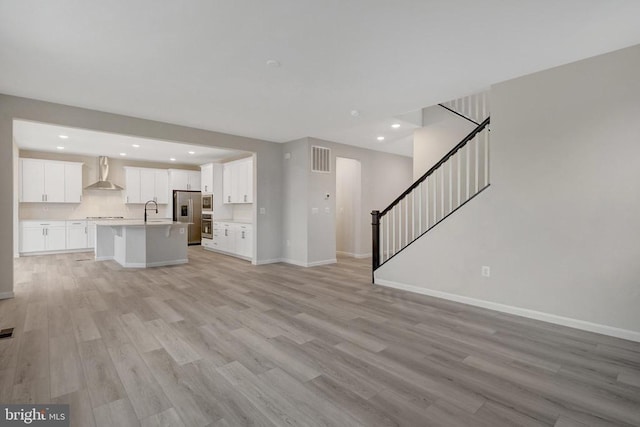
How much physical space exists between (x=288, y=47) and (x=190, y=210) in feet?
26.9

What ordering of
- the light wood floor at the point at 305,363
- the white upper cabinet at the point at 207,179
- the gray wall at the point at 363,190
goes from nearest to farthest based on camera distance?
the light wood floor at the point at 305,363 → the gray wall at the point at 363,190 → the white upper cabinet at the point at 207,179

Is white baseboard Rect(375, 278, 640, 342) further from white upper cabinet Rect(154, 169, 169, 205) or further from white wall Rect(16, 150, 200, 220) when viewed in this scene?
white wall Rect(16, 150, 200, 220)

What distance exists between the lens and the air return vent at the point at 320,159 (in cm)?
653

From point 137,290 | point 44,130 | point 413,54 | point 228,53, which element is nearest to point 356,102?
point 413,54

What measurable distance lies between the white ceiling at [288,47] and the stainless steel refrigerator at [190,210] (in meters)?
5.57

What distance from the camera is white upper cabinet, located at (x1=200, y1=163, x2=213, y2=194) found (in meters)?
9.06

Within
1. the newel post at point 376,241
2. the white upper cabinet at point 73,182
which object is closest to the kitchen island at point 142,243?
the white upper cabinet at point 73,182

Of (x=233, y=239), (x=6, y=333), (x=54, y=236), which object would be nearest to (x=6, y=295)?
(x=6, y=333)

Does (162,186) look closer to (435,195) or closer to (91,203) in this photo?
(91,203)

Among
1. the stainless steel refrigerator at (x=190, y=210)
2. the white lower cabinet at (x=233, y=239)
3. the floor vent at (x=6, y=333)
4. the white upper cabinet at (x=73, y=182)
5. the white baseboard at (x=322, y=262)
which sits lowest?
the floor vent at (x=6, y=333)

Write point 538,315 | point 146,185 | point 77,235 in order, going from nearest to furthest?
point 538,315 < point 77,235 < point 146,185

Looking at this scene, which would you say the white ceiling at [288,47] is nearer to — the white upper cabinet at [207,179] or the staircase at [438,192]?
the staircase at [438,192]

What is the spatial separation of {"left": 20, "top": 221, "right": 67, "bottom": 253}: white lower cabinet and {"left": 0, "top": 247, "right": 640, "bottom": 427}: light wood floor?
484 centimetres

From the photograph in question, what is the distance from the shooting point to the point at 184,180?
9.99 meters
